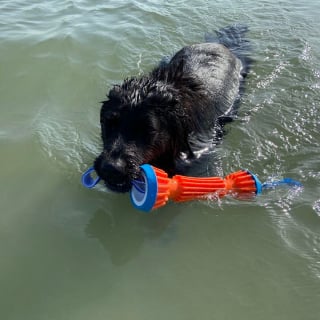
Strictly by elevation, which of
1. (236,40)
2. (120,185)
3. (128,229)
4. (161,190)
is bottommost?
(128,229)

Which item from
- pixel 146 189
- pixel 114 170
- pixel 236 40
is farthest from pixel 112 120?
pixel 236 40

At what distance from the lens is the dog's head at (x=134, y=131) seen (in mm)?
4773

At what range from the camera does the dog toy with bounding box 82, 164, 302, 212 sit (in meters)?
4.47

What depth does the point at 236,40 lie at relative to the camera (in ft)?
31.3

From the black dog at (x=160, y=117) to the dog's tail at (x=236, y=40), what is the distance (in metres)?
1.76

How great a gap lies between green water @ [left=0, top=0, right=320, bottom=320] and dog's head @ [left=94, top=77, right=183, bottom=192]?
0.70m

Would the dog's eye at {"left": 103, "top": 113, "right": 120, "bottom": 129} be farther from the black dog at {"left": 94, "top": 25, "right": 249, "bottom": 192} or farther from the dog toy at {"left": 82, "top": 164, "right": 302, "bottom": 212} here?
the dog toy at {"left": 82, "top": 164, "right": 302, "bottom": 212}

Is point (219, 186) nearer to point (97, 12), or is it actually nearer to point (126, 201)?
point (126, 201)

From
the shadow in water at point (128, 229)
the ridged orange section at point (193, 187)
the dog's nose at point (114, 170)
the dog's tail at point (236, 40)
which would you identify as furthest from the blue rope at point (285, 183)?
the dog's tail at point (236, 40)

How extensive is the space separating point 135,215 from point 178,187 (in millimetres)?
802

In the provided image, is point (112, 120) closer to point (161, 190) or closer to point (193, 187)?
point (161, 190)

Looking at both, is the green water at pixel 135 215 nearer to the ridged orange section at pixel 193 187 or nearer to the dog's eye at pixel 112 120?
the ridged orange section at pixel 193 187

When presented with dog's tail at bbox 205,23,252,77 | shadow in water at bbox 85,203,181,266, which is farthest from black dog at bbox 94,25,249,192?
dog's tail at bbox 205,23,252,77

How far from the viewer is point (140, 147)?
16.5 ft
